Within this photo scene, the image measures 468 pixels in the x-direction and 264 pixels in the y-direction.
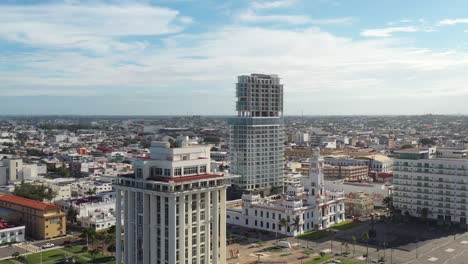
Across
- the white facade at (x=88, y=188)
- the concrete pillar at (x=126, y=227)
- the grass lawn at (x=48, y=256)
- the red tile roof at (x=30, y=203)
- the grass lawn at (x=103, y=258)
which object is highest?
the concrete pillar at (x=126, y=227)

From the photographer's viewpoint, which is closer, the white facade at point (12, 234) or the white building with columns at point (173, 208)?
the white building with columns at point (173, 208)

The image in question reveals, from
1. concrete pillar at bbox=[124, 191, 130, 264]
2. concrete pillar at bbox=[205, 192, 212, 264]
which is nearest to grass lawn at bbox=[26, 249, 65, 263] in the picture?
concrete pillar at bbox=[124, 191, 130, 264]

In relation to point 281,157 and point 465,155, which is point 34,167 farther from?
point 465,155

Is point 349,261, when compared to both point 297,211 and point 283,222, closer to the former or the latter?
point 283,222

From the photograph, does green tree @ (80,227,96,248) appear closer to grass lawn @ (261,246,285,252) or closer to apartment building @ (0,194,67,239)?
apartment building @ (0,194,67,239)

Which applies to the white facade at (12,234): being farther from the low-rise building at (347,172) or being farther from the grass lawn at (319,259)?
the low-rise building at (347,172)

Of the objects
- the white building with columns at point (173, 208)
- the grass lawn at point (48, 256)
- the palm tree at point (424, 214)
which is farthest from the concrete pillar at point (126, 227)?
the palm tree at point (424, 214)
